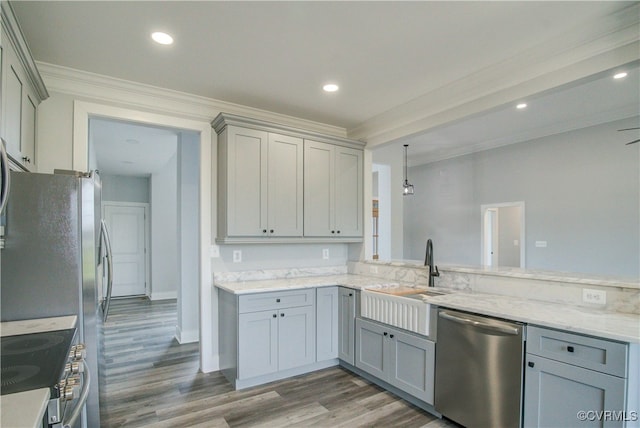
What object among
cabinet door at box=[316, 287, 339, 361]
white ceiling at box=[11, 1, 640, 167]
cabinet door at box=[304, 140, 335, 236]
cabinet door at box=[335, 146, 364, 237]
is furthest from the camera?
cabinet door at box=[335, 146, 364, 237]

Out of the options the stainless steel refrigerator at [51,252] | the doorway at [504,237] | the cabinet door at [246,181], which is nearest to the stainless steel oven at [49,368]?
the stainless steel refrigerator at [51,252]

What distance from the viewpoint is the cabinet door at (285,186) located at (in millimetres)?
3402

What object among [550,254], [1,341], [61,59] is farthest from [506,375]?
[550,254]

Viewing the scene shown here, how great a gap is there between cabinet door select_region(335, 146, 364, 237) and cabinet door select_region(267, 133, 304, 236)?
488mm

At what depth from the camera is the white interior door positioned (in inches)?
297

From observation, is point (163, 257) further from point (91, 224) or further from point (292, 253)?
point (91, 224)

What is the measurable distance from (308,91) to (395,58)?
2.93 feet

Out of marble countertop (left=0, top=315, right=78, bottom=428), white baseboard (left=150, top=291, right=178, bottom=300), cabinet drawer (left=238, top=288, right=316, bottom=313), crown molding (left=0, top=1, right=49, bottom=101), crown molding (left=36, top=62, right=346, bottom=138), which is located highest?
crown molding (left=36, top=62, right=346, bottom=138)

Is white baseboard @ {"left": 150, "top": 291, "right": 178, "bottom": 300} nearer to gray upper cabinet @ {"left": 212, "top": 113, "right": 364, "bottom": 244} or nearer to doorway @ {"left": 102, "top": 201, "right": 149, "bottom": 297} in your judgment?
doorway @ {"left": 102, "top": 201, "right": 149, "bottom": 297}

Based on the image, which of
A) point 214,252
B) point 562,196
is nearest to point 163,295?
point 214,252

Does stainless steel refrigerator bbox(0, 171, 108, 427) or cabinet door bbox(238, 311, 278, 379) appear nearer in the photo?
stainless steel refrigerator bbox(0, 171, 108, 427)

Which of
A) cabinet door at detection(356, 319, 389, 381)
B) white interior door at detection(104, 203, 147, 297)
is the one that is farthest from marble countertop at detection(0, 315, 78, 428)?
white interior door at detection(104, 203, 147, 297)

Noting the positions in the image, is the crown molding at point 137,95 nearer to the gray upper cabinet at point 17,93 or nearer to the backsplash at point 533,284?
the gray upper cabinet at point 17,93

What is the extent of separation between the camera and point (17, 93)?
2.00m
